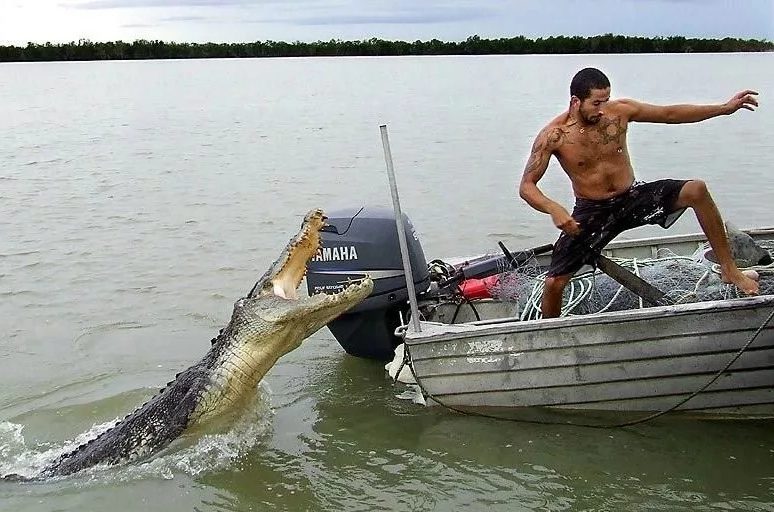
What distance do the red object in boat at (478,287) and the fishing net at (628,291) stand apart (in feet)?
0.12

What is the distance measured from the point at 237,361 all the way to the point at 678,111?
10.9 ft

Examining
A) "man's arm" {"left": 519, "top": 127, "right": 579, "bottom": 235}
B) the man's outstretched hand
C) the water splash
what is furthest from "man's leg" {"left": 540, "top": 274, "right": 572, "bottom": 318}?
the water splash

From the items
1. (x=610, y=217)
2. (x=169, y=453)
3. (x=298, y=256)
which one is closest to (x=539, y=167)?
(x=610, y=217)

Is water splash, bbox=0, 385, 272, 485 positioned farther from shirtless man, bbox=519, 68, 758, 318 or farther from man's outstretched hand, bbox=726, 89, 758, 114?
man's outstretched hand, bbox=726, 89, 758, 114

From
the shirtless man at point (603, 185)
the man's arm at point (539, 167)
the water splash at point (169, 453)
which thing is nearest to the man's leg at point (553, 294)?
the shirtless man at point (603, 185)

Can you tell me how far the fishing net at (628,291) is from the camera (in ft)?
19.1

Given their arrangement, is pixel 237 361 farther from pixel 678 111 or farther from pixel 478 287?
pixel 678 111

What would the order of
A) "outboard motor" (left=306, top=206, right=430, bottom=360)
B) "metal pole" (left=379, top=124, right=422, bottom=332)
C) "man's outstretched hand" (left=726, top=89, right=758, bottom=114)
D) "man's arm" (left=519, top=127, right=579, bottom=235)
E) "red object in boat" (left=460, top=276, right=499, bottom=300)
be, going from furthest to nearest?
"red object in boat" (left=460, top=276, right=499, bottom=300) → "outboard motor" (left=306, top=206, right=430, bottom=360) → "metal pole" (left=379, top=124, right=422, bottom=332) → "man's arm" (left=519, top=127, right=579, bottom=235) → "man's outstretched hand" (left=726, top=89, right=758, bottom=114)

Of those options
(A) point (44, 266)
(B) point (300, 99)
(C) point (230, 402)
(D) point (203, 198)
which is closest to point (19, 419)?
(C) point (230, 402)

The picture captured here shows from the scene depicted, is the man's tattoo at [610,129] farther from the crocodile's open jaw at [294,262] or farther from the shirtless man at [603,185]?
the crocodile's open jaw at [294,262]

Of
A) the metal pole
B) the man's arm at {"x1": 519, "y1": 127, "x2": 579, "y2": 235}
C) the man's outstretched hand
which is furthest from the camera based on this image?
the metal pole

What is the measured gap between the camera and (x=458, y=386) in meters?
5.80

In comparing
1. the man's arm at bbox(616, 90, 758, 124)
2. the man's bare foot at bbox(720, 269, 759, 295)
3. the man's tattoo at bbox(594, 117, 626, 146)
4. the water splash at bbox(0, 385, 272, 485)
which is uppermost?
the man's arm at bbox(616, 90, 758, 124)

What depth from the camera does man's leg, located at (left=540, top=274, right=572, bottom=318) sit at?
5.84 metres
